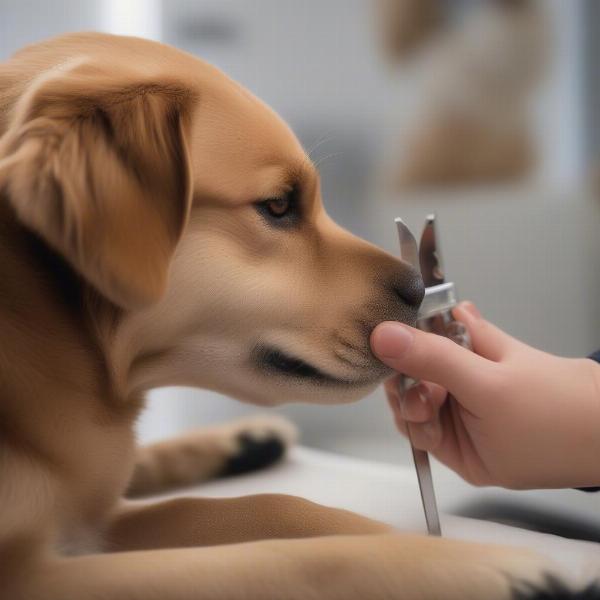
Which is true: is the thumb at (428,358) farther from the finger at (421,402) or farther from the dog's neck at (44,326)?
the dog's neck at (44,326)

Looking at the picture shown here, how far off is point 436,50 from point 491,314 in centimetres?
49

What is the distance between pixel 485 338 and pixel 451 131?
0.73m

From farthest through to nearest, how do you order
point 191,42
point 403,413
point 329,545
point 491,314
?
point 491,314 < point 191,42 < point 403,413 < point 329,545

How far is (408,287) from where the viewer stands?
68 cm

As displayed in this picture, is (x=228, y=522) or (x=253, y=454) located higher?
(x=228, y=522)

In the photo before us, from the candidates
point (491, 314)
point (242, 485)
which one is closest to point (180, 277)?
point (242, 485)

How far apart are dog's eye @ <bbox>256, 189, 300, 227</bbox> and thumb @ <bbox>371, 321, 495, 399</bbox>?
0.40 ft

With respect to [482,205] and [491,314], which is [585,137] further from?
[491,314]

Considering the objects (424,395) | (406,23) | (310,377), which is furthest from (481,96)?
(310,377)

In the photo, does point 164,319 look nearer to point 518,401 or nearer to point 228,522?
point 228,522

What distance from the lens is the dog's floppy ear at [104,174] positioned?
507mm

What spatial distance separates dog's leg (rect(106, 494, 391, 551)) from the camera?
1.99ft

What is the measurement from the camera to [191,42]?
1139 mm

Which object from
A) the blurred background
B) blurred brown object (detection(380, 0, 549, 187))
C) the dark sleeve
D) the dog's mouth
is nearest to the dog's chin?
the dog's mouth
